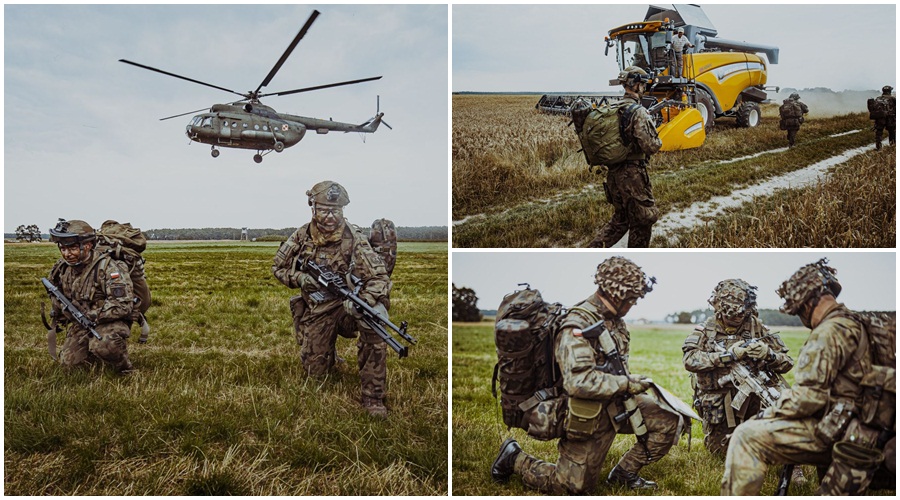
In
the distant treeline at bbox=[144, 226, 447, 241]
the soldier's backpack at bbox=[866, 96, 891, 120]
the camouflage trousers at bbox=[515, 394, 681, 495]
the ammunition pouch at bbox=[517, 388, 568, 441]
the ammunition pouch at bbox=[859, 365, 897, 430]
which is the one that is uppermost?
the soldier's backpack at bbox=[866, 96, 891, 120]

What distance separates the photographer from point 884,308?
5.02 meters

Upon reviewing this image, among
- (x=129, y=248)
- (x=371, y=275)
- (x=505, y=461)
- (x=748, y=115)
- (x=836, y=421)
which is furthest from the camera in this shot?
(x=748, y=115)

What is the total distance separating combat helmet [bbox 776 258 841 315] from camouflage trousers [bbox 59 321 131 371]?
534 centimetres

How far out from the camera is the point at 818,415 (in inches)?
170

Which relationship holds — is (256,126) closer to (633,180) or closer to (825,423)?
(633,180)

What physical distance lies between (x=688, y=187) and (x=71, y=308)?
5560 millimetres

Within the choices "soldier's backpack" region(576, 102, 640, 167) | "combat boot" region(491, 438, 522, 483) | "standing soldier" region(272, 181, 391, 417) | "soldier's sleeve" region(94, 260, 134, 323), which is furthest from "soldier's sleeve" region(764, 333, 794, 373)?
"soldier's sleeve" region(94, 260, 134, 323)

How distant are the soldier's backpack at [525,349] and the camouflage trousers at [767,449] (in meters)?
1.27

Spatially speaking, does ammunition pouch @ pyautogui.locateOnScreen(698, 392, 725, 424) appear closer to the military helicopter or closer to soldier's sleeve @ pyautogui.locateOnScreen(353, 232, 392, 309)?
soldier's sleeve @ pyautogui.locateOnScreen(353, 232, 392, 309)

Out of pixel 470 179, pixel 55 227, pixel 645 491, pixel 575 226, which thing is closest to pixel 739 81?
pixel 575 226

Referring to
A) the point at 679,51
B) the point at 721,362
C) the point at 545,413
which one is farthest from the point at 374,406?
the point at 679,51

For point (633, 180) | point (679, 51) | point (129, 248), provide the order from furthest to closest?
point (679, 51), point (129, 248), point (633, 180)

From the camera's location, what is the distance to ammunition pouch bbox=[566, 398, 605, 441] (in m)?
4.52

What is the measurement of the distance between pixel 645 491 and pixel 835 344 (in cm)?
169
